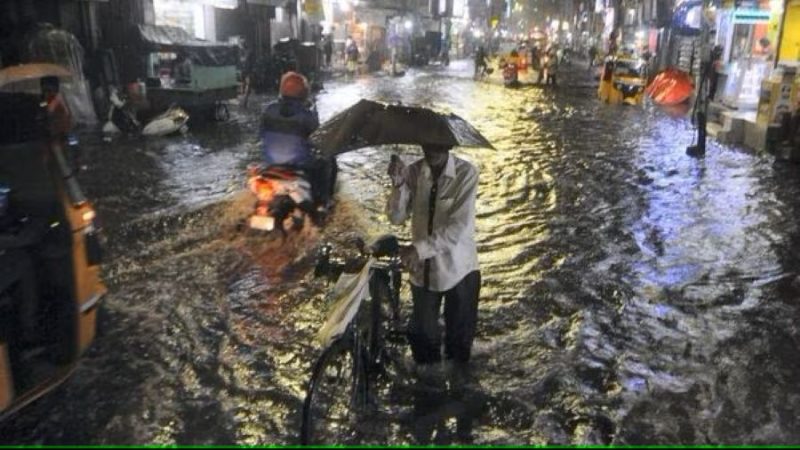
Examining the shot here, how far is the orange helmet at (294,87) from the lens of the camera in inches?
338

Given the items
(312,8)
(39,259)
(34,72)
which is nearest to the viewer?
(39,259)

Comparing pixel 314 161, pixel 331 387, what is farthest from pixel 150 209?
pixel 331 387

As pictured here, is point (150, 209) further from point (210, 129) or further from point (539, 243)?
point (210, 129)

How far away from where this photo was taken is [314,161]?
8.98m

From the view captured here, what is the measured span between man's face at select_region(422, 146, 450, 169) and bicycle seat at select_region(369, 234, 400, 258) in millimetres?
585

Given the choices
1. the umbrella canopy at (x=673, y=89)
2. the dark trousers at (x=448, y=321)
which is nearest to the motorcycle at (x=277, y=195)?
the dark trousers at (x=448, y=321)

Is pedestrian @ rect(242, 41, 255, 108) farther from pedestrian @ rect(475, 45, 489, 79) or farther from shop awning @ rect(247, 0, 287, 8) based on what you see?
pedestrian @ rect(475, 45, 489, 79)

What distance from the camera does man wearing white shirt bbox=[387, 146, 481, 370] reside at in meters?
4.61

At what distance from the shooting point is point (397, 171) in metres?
4.63

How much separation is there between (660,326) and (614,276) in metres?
1.33

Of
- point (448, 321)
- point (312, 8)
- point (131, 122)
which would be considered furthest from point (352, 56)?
point (448, 321)

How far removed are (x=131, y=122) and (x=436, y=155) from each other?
1316 centimetres

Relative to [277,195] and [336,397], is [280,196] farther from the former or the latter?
[336,397]

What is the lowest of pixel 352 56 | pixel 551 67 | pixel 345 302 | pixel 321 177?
pixel 321 177
